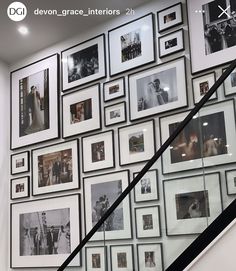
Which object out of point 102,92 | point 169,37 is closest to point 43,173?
point 102,92

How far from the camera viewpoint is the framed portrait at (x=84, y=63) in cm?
585

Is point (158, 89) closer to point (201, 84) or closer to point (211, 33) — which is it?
point (201, 84)

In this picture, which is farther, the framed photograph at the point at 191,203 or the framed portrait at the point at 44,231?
the framed portrait at the point at 44,231

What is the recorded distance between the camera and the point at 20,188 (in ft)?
21.0

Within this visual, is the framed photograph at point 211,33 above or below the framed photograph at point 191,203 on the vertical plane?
above

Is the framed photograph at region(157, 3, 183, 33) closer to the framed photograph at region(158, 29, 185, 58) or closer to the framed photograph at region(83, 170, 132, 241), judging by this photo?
the framed photograph at region(158, 29, 185, 58)

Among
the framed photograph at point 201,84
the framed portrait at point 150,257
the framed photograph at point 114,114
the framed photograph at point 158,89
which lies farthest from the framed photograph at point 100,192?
the framed portrait at point 150,257

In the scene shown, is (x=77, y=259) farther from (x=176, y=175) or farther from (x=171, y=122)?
(x=171, y=122)

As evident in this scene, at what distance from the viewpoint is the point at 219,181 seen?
3338 mm

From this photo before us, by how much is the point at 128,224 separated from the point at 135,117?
1.76 m

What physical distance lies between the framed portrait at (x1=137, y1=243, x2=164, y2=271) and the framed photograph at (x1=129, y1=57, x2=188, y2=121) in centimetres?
183

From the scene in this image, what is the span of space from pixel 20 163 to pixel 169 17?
9.72ft

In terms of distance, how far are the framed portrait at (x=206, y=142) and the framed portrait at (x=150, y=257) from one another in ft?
2.05

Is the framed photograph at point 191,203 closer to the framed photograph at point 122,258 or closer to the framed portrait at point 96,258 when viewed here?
the framed photograph at point 122,258
